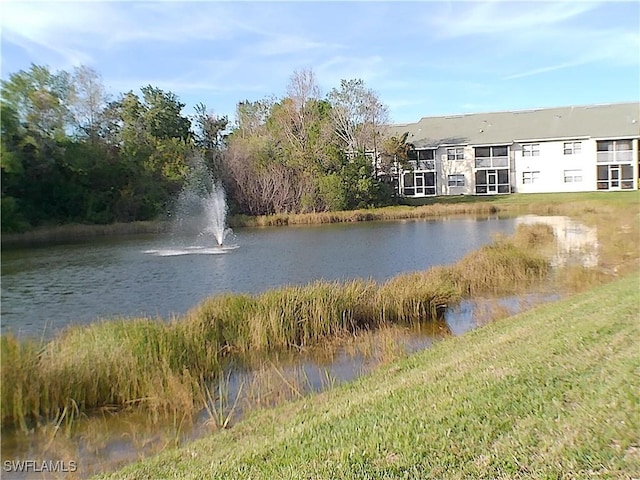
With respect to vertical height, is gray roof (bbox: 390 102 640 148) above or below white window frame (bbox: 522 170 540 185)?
above

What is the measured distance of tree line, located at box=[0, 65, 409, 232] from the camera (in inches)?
803

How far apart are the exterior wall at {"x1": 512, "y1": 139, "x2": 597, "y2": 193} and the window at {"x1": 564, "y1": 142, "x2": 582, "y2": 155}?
0.12m

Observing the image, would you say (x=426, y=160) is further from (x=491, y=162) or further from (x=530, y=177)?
(x=530, y=177)

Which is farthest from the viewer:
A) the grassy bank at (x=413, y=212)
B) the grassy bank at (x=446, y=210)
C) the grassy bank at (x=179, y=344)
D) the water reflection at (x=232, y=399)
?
the grassy bank at (x=413, y=212)

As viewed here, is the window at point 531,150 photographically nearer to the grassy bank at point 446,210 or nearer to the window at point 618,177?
the grassy bank at point 446,210

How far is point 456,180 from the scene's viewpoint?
5788 centimetres

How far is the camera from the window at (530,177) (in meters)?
55.7

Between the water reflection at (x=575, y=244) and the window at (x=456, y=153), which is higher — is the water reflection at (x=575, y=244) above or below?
below

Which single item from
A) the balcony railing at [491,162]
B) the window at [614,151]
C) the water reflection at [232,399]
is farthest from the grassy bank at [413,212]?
the water reflection at [232,399]

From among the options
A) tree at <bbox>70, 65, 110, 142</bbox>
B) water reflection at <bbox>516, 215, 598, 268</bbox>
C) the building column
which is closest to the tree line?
tree at <bbox>70, 65, 110, 142</bbox>

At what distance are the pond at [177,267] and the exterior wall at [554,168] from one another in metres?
26.8

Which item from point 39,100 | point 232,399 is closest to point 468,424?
point 232,399

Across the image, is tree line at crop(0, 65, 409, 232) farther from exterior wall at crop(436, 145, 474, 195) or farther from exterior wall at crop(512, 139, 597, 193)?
exterior wall at crop(512, 139, 597, 193)

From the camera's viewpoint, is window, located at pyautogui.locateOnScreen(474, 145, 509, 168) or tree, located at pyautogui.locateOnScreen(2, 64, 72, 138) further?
window, located at pyautogui.locateOnScreen(474, 145, 509, 168)
